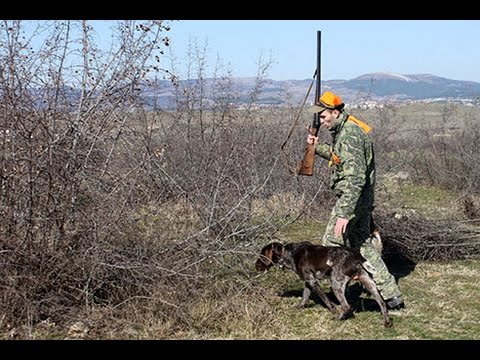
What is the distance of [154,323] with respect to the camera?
5.98 meters

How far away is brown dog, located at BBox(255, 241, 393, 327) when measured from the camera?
6.37 m

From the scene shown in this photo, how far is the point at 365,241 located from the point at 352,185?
3.05 ft

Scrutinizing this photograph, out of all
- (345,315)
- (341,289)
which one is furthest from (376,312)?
(341,289)

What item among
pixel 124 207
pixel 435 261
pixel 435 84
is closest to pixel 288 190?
pixel 435 261

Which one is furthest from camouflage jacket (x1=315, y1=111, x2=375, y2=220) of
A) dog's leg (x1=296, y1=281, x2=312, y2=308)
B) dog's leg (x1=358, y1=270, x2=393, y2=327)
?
dog's leg (x1=296, y1=281, x2=312, y2=308)

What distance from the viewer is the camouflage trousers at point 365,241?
675 centimetres

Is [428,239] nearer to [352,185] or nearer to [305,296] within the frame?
[305,296]

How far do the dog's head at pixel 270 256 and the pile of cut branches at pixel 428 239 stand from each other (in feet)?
8.12

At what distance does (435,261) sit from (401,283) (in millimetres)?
1180

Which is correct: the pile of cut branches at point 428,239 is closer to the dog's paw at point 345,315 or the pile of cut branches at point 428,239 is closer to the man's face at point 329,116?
the dog's paw at point 345,315

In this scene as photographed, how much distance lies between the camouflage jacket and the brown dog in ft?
1.48

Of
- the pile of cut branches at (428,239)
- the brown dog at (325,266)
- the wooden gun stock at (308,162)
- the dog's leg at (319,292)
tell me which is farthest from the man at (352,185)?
the pile of cut branches at (428,239)

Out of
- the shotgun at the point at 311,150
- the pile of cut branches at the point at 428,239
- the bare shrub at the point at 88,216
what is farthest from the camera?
the pile of cut branches at the point at 428,239
